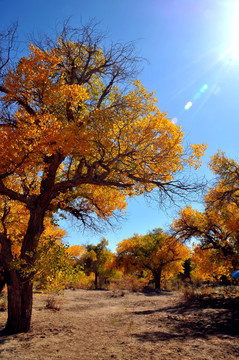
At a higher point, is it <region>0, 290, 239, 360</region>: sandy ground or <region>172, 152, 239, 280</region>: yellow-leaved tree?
<region>172, 152, 239, 280</region>: yellow-leaved tree

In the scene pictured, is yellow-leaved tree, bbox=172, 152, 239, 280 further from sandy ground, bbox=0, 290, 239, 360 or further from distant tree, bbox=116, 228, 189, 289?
distant tree, bbox=116, 228, 189, 289

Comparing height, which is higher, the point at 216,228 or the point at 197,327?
the point at 216,228

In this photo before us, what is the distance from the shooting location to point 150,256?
30531 millimetres

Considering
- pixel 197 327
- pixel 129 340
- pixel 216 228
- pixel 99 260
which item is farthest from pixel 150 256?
pixel 129 340

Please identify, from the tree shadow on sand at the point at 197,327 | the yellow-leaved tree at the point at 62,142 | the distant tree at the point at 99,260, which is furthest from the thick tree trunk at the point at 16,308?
the distant tree at the point at 99,260

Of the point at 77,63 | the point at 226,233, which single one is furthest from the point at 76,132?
the point at 226,233

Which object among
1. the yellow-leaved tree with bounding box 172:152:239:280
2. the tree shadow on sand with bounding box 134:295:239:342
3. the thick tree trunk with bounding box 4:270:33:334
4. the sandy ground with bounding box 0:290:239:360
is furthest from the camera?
the yellow-leaved tree with bounding box 172:152:239:280

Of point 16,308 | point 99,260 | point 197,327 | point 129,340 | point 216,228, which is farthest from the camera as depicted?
point 99,260

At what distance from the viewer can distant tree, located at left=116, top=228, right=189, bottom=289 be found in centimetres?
3003

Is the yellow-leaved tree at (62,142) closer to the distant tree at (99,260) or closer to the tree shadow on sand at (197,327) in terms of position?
the tree shadow on sand at (197,327)

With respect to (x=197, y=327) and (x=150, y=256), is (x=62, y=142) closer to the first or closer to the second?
(x=197, y=327)

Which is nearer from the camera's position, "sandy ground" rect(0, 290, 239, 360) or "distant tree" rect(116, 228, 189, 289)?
"sandy ground" rect(0, 290, 239, 360)

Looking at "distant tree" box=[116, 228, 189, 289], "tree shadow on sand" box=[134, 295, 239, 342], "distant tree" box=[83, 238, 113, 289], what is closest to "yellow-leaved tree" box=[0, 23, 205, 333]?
"tree shadow on sand" box=[134, 295, 239, 342]

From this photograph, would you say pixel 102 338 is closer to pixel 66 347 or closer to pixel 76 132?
pixel 66 347
